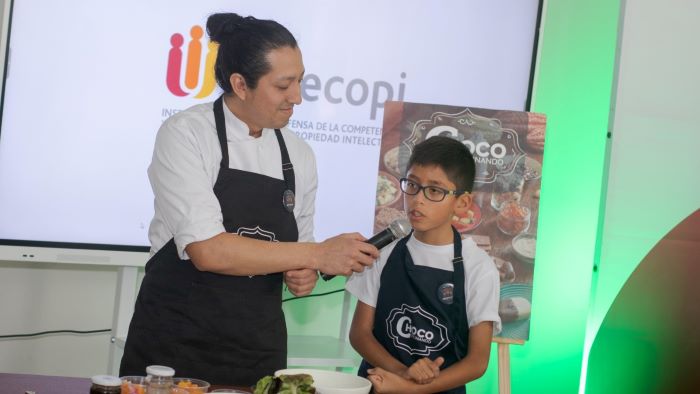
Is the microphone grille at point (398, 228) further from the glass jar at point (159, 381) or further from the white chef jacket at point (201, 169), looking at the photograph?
the glass jar at point (159, 381)

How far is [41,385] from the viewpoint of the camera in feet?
5.78

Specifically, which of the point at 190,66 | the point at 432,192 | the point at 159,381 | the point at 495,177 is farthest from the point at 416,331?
the point at 190,66

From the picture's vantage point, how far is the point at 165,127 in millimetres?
2225

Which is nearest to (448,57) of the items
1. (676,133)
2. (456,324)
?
(676,133)

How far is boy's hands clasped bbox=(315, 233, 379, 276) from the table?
39cm

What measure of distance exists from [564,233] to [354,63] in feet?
4.05

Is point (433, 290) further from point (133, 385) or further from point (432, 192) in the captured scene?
point (133, 385)

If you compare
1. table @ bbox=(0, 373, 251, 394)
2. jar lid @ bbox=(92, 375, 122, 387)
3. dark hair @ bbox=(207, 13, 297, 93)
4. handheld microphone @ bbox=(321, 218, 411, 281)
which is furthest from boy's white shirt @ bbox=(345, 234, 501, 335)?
jar lid @ bbox=(92, 375, 122, 387)

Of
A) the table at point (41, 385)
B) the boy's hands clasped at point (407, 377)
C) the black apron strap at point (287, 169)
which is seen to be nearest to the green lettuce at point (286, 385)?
the table at point (41, 385)

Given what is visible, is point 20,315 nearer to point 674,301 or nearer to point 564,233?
point 564,233

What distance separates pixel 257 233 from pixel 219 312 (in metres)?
0.21

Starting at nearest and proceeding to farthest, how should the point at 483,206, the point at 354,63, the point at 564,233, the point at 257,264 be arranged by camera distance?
the point at 257,264, the point at 483,206, the point at 354,63, the point at 564,233

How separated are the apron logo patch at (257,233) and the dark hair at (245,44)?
34 centimetres

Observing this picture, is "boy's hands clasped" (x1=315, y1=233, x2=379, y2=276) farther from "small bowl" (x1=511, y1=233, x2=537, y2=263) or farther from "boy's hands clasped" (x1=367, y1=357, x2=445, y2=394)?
"small bowl" (x1=511, y1=233, x2=537, y2=263)
